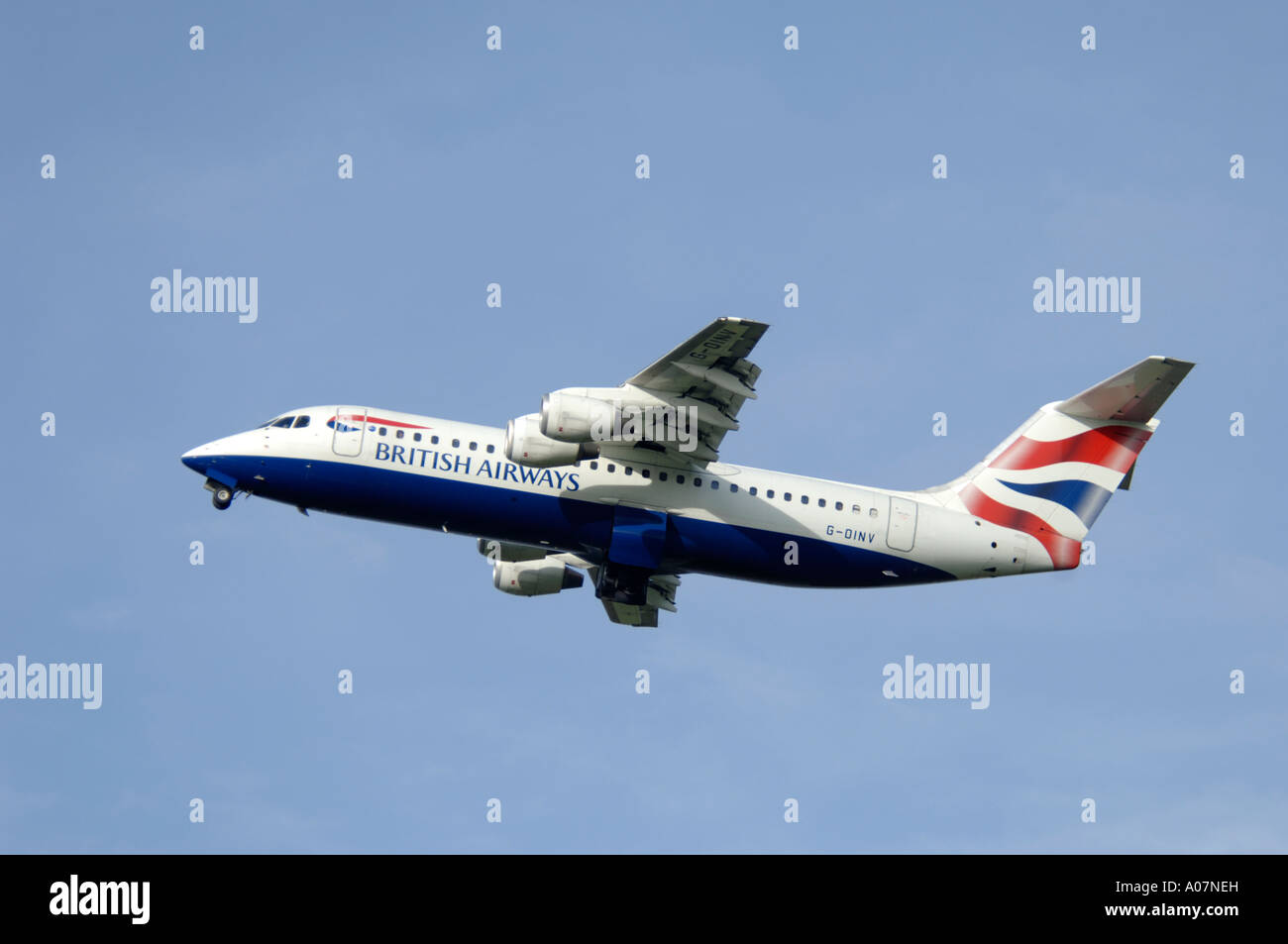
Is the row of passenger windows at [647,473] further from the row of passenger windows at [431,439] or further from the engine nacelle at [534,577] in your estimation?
the engine nacelle at [534,577]

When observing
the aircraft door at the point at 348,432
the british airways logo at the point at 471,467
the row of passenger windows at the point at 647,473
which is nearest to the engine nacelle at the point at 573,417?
the british airways logo at the point at 471,467

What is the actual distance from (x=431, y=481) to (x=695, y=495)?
5156 millimetres

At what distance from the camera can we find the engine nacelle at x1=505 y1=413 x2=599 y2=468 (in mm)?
29641

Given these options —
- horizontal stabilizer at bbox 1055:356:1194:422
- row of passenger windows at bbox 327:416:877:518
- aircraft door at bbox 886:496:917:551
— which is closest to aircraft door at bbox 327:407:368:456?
row of passenger windows at bbox 327:416:877:518

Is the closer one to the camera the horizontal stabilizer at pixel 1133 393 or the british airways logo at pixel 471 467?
the british airways logo at pixel 471 467

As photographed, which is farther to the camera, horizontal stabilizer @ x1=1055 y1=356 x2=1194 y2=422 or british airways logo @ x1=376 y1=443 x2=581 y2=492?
horizontal stabilizer @ x1=1055 y1=356 x2=1194 y2=422

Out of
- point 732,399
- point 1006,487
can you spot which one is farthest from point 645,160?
point 1006,487

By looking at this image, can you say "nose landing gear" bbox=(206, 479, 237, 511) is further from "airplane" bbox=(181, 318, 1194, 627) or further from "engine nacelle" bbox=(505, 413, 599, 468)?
"engine nacelle" bbox=(505, 413, 599, 468)

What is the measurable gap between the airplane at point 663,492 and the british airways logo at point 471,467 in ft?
0.09

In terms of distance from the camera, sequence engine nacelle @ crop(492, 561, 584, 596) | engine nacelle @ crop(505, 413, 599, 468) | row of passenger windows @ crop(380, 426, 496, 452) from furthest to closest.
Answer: engine nacelle @ crop(492, 561, 584, 596), row of passenger windows @ crop(380, 426, 496, 452), engine nacelle @ crop(505, 413, 599, 468)

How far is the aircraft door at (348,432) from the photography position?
31094mm

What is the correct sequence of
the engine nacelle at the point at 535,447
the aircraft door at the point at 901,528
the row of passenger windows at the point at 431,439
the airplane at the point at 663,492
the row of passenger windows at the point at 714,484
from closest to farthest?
1. the engine nacelle at the point at 535,447
2. the airplane at the point at 663,492
3. the row of passenger windows at the point at 431,439
4. the row of passenger windows at the point at 714,484
5. the aircraft door at the point at 901,528

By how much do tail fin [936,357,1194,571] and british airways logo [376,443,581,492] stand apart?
27.8ft

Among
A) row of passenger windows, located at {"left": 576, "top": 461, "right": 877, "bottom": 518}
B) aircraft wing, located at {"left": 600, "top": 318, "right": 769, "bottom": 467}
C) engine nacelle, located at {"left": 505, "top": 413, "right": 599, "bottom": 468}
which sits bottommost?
row of passenger windows, located at {"left": 576, "top": 461, "right": 877, "bottom": 518}
